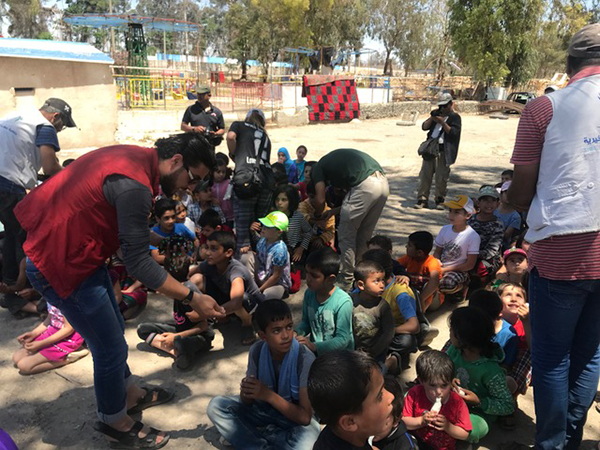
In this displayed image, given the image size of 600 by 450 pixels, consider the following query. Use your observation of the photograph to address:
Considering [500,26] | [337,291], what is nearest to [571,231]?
[337,291]

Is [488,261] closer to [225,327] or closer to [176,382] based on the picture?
[225,327]

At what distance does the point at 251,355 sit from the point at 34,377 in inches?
67.1

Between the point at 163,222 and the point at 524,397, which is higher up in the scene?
the point at 163,222

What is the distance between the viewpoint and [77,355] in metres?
3.44

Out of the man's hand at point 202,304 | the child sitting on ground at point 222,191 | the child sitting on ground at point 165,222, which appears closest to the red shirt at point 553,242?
the man's hand at point 202,304

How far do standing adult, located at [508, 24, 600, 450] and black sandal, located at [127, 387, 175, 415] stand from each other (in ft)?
6.82

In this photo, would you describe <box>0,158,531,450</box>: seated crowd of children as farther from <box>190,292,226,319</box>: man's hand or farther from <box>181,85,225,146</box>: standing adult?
<box>181,85,225,146</box>: standing adult

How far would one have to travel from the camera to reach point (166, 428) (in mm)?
2766

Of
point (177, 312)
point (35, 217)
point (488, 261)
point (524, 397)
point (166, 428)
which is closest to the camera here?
point (35, 217)

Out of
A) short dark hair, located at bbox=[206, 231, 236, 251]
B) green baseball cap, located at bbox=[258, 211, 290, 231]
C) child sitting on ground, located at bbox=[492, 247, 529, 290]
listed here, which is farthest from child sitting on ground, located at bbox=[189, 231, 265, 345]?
child sitting on ground, located at bbox=[492, 247, 529, 290]

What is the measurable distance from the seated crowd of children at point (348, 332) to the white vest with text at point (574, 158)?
0.84 meters

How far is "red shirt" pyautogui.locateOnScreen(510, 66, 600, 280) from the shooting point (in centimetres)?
193

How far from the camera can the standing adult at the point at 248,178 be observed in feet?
15.2

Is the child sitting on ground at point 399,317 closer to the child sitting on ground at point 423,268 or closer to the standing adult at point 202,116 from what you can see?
the child sitting on ground at point 423,268
